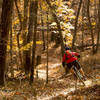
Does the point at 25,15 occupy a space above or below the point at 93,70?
above

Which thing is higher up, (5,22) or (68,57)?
(5,22)

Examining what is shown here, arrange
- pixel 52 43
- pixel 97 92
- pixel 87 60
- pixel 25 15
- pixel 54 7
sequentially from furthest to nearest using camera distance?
pixel 52 43 < pixel 87 60 < pixel 25 15 < pixel 54 7 < pixel 97 92

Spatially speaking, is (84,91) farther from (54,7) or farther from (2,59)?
(54,7)

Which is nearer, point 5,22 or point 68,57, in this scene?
point 5,22

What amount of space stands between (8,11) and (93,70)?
8348 millimetres

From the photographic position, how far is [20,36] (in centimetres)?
1562

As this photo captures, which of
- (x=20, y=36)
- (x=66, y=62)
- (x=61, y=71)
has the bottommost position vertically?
(x=61, y=71)

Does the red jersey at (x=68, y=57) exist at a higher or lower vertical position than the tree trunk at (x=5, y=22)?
lower

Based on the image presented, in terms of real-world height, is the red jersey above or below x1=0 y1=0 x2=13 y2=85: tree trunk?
below

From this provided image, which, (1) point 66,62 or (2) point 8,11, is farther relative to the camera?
(1) point 66,62

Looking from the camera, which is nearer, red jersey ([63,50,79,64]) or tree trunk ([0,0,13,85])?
tree trunk ([0,0,13,85])

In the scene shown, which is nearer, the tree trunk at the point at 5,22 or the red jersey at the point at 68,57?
the tree trunk at the point at 5,22

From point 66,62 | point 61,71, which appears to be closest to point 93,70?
point 61,71

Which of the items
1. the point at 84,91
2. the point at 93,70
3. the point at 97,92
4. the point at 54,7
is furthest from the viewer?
the point at 93,70
